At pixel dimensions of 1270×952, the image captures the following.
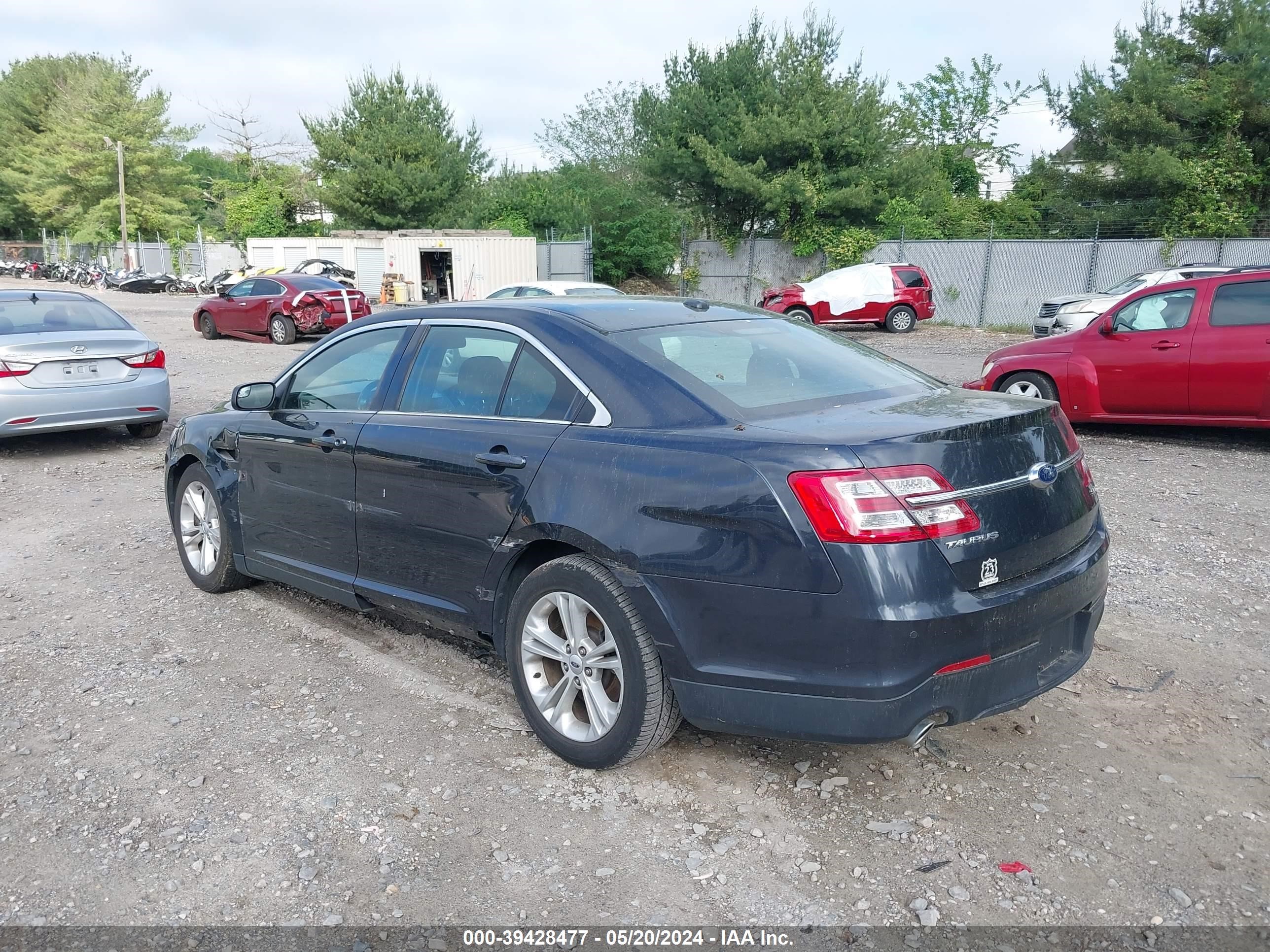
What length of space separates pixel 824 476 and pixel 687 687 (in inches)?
31.9

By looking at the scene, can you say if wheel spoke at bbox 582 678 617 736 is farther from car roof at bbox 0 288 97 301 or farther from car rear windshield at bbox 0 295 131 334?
car roof at bbox 0 288 97 301

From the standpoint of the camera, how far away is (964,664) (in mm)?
3006

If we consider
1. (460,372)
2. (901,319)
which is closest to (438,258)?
(901,319)

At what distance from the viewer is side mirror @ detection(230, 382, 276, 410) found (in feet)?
16.4

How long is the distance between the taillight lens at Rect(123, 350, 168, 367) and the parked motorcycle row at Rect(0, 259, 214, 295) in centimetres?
3376

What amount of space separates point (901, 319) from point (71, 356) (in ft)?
67.6

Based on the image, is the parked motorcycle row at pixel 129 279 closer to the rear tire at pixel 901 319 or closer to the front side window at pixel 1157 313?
the rear tire at pixel 901 319

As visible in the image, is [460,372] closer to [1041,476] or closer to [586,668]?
[586,668]

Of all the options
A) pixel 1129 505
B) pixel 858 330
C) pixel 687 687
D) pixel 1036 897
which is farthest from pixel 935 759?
pixel 858 330

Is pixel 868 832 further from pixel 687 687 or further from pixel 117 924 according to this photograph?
pixel 117 924

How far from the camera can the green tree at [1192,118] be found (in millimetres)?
28172

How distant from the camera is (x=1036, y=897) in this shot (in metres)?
2.86

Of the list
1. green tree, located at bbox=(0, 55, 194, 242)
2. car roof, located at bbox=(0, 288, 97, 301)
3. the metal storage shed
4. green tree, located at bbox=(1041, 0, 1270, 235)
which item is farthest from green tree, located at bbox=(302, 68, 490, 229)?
car roof, located at bbox=(0, 288, 97, 301)

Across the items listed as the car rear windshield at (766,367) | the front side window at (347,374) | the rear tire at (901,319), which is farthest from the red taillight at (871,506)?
the rear tire at (901,319)
